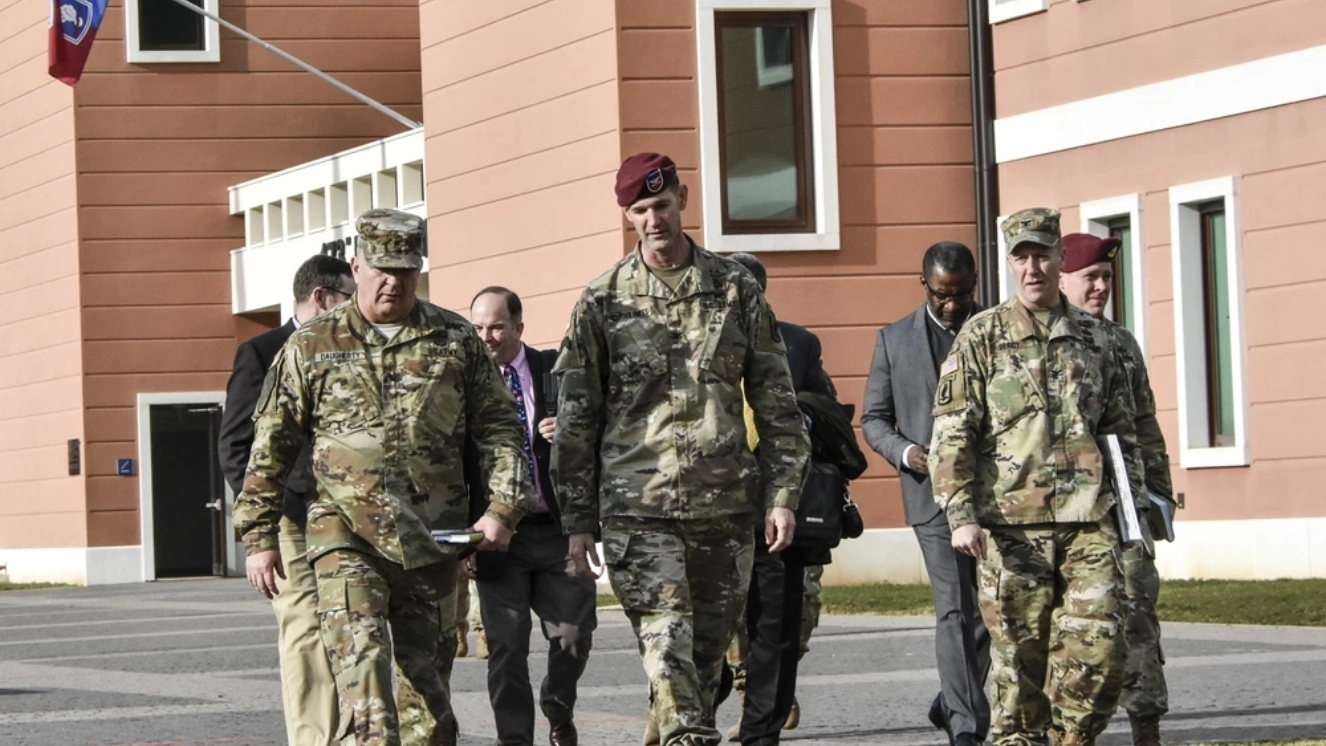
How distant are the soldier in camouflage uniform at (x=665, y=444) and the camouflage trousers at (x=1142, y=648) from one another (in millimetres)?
1514

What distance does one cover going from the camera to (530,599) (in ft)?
30.5

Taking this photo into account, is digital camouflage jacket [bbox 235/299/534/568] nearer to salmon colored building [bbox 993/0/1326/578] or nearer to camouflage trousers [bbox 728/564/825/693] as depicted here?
camouflage trousers [bbox 728/564/825/693]

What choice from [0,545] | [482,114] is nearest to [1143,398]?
[482,114]

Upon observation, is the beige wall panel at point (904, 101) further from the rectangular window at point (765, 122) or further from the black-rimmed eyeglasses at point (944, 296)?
the black-rimmed eyeglasses at point (944, 296)

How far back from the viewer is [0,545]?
117ft

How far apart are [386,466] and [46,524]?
28022mm

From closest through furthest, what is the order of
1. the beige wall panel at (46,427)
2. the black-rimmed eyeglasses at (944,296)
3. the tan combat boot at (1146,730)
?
the tan combat boot at (1146,730) < the black-rimmed eyeglasses at (944,296) < the beige wall panel at (46,427)

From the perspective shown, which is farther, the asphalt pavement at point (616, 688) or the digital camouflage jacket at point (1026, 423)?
the asphalt pavement at point (616, 688)

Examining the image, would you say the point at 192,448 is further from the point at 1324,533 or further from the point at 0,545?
the point at 1324,533

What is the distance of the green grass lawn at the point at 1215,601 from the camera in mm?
15641

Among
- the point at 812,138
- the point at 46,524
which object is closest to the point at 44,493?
the point at 46,524

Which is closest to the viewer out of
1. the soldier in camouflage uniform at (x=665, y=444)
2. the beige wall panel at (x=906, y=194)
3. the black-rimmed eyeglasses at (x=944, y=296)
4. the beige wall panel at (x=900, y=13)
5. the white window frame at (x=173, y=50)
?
the soldier in camouflage uniform at (x=665, y=444)

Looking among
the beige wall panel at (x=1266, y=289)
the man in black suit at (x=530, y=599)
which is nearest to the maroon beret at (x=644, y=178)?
the man in black suit at (x=530, y=599)

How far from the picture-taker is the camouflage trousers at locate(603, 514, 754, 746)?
725 centimetres
